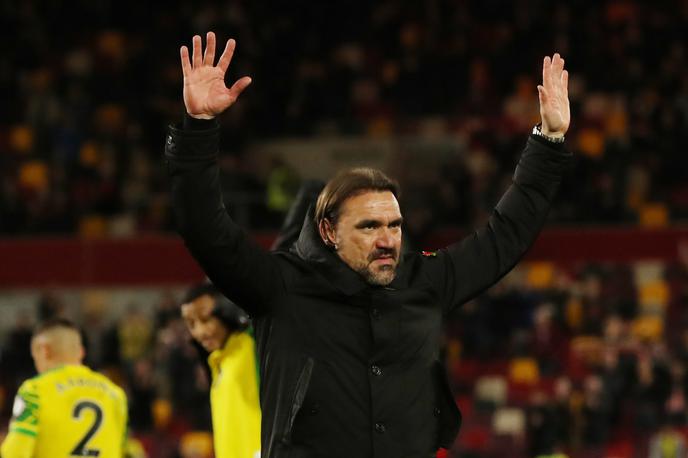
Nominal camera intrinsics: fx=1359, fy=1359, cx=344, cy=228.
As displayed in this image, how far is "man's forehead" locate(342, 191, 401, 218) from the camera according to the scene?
376 centimetres

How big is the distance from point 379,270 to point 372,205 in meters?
0.18

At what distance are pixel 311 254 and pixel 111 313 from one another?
14.1 meters

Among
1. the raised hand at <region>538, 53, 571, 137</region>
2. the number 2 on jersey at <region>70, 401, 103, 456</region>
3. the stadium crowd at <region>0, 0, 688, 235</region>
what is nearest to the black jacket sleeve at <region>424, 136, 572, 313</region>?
the raised hand at <region>538, 53, 571, 137</region>

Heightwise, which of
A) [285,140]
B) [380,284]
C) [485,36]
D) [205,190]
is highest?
[485,36]

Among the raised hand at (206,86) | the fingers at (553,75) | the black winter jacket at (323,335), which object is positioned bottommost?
the black winter jacket at (323,335)

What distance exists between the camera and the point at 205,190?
11.6 feet

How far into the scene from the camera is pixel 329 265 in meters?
3.79

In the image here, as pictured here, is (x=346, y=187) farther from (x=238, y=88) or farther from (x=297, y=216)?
(x=297, y=216)

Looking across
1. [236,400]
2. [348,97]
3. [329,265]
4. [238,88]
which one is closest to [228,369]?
[236,400]

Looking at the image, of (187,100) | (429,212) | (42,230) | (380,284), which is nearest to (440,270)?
(380,284)

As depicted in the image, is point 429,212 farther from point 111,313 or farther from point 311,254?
point 311,254

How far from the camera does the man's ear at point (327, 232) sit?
12.6ft

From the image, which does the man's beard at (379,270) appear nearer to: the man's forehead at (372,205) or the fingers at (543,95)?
the man's forehead at (372,205)

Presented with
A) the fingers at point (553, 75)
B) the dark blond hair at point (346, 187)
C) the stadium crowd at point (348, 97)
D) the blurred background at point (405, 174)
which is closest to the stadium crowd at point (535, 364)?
the blurred background at point (405, 174)
